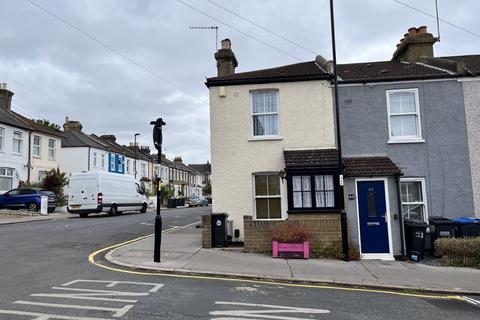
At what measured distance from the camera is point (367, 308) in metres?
6.79

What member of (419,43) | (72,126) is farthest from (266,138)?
(72,126)

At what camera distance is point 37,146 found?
33281mm

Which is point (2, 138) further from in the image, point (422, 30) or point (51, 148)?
point (422, 30)

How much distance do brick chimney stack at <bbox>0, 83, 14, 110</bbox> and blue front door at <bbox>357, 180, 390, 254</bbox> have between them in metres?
32.1

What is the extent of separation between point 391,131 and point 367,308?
27.4ft

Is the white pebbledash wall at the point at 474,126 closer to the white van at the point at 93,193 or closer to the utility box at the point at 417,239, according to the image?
the utility box at the point at 417,239

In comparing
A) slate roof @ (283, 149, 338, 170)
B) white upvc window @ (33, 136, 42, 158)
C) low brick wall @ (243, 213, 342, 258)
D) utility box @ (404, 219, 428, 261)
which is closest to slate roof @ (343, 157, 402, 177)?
slate roof @ (283, 149, 338, 170)

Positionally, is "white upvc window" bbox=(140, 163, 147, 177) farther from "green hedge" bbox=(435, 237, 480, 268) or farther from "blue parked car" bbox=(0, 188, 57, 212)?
"green hedge" bbox=(435, 237, 480, 268)

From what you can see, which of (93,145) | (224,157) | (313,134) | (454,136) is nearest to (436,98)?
(454,136)

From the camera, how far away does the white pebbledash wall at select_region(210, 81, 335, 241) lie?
1366 centimetres

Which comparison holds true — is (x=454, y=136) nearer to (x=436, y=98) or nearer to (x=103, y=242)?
(x=436, y=98)

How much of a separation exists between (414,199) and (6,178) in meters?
28.0

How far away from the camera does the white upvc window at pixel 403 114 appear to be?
1367 cm

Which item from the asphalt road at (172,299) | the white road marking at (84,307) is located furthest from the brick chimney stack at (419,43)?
the white road marking at (84,307)
